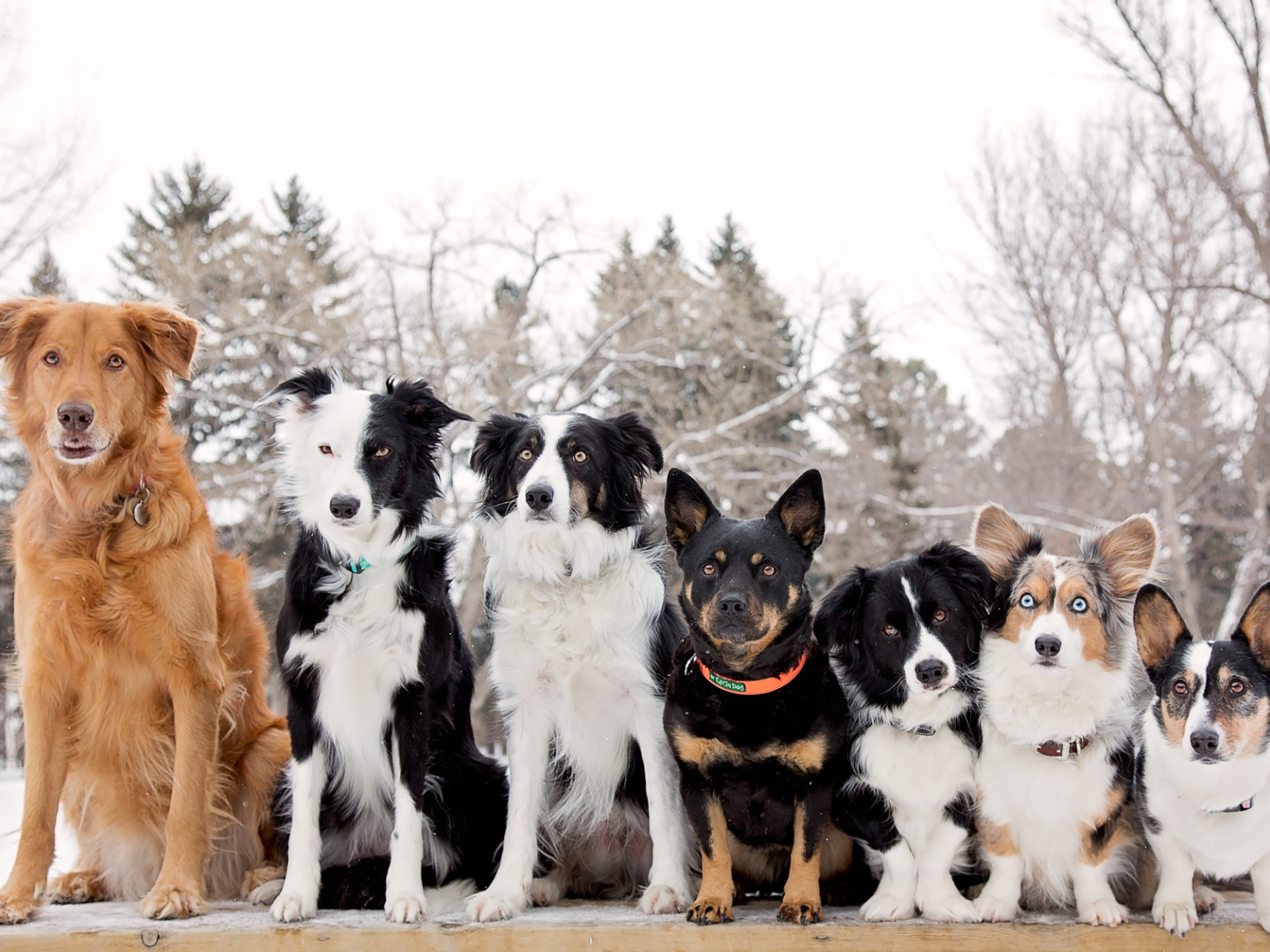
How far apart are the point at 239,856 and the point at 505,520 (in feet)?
5.42

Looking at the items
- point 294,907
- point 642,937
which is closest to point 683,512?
point 642,937

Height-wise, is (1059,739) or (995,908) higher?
(1059,739)

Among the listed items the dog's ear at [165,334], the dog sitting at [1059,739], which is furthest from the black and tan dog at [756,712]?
the dog's ear at [165,334]

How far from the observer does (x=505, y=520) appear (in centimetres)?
364

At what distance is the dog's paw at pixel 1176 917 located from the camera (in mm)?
2799

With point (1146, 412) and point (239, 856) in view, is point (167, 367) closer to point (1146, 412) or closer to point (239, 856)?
point (239, 856)

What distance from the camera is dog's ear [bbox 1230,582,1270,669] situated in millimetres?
2916

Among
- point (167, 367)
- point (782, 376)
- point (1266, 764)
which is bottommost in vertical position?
point (1266, 764)

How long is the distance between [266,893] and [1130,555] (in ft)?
10.5

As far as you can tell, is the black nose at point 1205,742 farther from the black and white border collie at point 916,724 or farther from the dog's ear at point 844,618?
the dog's ear at point 844,618

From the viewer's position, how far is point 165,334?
11.6 ft

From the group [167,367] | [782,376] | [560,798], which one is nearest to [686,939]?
[560,798]

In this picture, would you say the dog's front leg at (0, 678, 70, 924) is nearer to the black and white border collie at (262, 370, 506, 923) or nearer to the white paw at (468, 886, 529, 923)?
the black and white border collie at (262, 370, 506, 923)

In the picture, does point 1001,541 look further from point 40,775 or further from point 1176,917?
point 40,775
